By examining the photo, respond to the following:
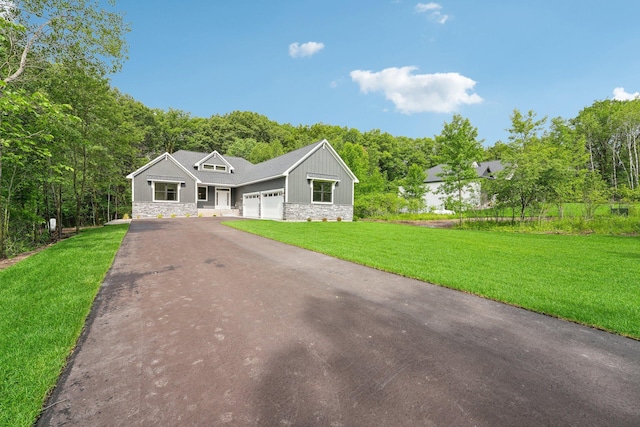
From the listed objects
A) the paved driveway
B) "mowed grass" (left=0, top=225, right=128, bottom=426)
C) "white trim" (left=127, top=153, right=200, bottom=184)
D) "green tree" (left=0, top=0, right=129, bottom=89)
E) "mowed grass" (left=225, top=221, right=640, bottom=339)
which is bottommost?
the paved driveway

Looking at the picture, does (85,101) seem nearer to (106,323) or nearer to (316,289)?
(106,323)

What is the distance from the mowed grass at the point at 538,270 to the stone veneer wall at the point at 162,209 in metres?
17.3

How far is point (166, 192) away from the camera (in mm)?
23250

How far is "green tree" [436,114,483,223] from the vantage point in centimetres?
1745

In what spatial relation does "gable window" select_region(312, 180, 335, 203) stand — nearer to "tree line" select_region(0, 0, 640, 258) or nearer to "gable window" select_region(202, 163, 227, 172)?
"tree line" select_region(0, 0, 640, 258)

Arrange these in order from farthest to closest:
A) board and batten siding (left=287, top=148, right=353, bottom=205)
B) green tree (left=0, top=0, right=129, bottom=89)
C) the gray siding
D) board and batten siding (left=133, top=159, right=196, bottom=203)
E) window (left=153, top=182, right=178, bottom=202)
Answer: the gray siding
window (left=153, top=182, right=178, bottom=202)
board and batten siding (left=133, top=159, right=196, bottom=203)
board and batten siding (left=287, top=148, right=353, bottom=205)
green tree (left=0, top=0, right=129, bottom=89)

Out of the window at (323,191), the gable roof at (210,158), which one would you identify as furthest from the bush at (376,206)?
the gable roof at (210,158)

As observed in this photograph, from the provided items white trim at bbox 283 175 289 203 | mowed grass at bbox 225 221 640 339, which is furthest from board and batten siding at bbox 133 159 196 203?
mowed grass at bbox 225 221 640 339

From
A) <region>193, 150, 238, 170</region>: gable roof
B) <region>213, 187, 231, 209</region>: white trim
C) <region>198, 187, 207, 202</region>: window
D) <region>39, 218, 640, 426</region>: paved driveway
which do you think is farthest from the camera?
<region>193, 150, 238, 170</region>: gable roof

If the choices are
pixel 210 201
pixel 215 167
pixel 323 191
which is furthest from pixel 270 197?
pixel 215 167

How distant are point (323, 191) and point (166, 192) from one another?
13355mm

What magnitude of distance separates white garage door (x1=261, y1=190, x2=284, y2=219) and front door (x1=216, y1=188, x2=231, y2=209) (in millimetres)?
6121

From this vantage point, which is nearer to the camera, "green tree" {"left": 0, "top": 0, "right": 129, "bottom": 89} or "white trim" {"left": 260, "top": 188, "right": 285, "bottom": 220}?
"green tree" {"left": 0, "top": 0, "right": 129, "bottom": 89}

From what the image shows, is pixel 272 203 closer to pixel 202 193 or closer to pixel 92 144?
pixel 202 193
